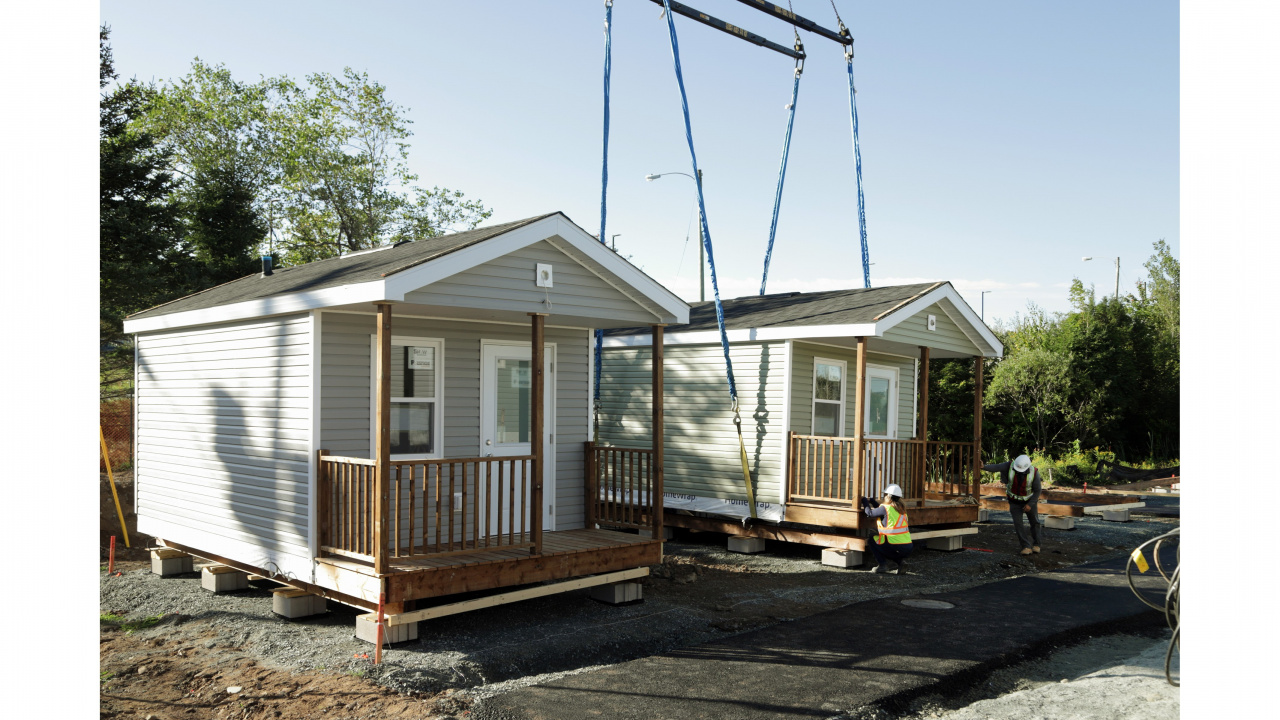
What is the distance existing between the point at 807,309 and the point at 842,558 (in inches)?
147

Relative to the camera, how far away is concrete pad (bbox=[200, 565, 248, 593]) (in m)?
9.00

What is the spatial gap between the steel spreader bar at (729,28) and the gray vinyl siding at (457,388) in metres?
6.11

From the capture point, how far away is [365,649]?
22.6ft

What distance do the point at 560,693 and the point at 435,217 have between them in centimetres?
2798

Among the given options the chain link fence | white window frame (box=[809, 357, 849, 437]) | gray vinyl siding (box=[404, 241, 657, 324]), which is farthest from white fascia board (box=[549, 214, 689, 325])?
the chain link fence

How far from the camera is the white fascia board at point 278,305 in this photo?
6.92 metres

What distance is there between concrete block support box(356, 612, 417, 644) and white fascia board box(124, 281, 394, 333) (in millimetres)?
2647

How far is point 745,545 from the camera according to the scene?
12.2 metres

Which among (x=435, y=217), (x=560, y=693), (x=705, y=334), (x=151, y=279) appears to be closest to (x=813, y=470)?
(x=705, y=334)

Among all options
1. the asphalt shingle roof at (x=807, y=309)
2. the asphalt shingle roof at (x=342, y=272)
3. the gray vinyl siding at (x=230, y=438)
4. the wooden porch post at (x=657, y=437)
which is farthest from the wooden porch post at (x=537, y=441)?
the asphalt shingle roof at (x=807, y=309)

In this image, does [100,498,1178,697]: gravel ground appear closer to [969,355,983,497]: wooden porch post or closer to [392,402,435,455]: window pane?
[969,355,983,497]: wooden porch post

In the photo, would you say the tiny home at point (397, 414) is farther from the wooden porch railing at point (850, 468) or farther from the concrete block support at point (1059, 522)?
the concrete block support at point (1059, 522)
